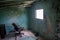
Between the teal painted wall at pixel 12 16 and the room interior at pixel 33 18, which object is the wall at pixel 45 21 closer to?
the room interior at pixel 33 18

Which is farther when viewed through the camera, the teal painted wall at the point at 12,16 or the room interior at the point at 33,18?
the teal painted wall at the point at 12,16

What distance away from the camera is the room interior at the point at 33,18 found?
178 inches

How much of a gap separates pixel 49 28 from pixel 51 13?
31.5 inches

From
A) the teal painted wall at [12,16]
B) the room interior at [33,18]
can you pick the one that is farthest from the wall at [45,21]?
the teal painted wall at [12,16]

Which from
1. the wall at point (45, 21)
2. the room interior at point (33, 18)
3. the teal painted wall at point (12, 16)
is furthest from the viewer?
the teal painted wall at point (12, 16)

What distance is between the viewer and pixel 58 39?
13.7 ft

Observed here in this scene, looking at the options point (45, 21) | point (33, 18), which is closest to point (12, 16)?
point (33, 18)

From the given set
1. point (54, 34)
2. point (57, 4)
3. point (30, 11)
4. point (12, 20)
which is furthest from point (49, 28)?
point (12, 20)

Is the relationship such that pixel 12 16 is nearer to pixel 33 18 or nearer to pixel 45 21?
pixel 33 18

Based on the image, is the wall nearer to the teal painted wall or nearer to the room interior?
the room interior

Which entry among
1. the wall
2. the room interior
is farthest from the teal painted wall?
the wall

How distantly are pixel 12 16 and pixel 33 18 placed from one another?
5.05ft

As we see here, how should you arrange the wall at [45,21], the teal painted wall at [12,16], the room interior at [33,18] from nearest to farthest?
the room interior at [33,18]
the wall at [45,21]
the teal painted wall at [12,16]

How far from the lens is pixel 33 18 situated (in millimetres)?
6801
